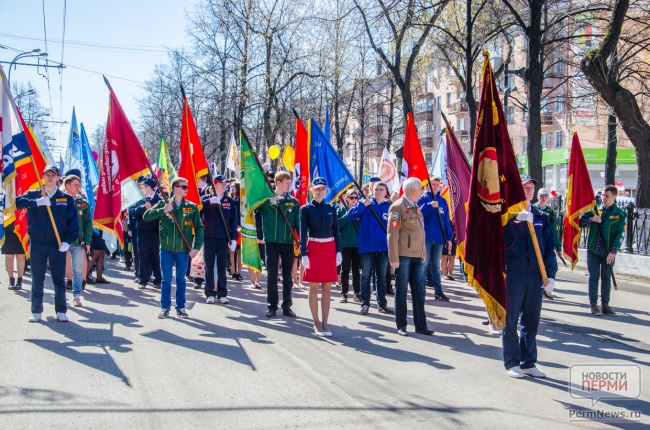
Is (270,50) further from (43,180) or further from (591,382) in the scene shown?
(591,382)

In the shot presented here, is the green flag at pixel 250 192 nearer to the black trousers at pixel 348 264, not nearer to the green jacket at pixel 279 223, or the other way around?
the green jacket at pixel 279 223

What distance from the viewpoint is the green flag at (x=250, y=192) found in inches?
406

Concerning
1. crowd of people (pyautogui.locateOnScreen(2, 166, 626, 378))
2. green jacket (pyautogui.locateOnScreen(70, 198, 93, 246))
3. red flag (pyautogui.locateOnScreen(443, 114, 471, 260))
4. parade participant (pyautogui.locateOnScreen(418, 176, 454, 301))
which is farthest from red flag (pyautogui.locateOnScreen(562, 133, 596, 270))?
green jacket (pyautogui.locateOnScreen(70, 198, 93, 246))

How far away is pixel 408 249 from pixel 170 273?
3459 mm

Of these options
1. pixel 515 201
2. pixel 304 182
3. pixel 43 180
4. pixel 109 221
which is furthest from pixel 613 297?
pixel 43 180

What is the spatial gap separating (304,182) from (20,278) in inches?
220

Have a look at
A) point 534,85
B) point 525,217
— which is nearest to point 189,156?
point 525,217

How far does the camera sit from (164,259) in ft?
31.3

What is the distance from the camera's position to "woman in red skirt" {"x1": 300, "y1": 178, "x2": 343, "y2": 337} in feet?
27.7

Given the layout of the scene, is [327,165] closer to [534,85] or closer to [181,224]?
[181,224]

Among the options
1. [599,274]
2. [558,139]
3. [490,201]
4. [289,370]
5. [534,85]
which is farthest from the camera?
[558,139]

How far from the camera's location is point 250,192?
10.4 m

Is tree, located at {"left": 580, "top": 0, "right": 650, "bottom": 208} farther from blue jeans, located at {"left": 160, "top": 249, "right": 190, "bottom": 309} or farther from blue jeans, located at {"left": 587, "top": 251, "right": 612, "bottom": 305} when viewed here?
blue jeans, located at {"left": 160, "top": 249, "right": 190, "bottom": 309}

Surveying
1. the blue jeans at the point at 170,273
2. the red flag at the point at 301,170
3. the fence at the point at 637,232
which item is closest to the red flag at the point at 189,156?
the blue jeans at the point at 170,273
